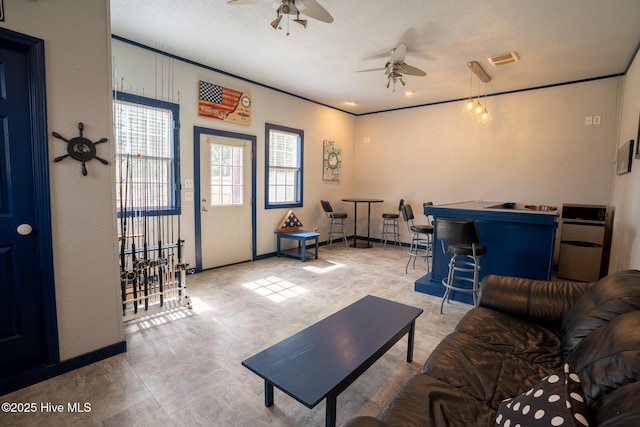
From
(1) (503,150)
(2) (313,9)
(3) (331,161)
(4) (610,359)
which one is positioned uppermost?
(2) (313,9)

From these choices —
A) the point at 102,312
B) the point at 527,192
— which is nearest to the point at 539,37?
the point at 527,192

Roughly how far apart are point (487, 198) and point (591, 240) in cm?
170

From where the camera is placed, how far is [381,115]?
270 inches

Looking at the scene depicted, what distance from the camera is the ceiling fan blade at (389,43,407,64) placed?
3373 mm

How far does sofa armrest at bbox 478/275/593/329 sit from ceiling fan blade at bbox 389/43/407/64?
103 inches

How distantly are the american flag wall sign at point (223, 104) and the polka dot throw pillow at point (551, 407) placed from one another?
4550 millimetres

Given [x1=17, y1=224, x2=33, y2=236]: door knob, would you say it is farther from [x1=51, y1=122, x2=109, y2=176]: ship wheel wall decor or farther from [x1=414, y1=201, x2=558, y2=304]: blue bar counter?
[x1=414, y1=201, x2=558, y2=304]: blue bar counter

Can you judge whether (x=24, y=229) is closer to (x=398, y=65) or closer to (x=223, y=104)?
(x=223, y=104)

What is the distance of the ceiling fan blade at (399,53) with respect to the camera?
11.1ft

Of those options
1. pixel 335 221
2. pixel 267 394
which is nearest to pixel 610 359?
pixel 267 394

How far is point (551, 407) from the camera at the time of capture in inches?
34.7

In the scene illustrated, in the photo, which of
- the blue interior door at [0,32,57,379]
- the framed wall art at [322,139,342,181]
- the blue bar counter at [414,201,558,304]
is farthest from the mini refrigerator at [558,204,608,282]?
the blue interior door at [0,32,57,379]

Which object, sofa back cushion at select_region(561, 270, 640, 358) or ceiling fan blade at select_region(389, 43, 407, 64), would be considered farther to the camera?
ceiling fan blade at select_region(389, 43, 407, 64)

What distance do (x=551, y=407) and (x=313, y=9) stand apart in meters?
2.76
